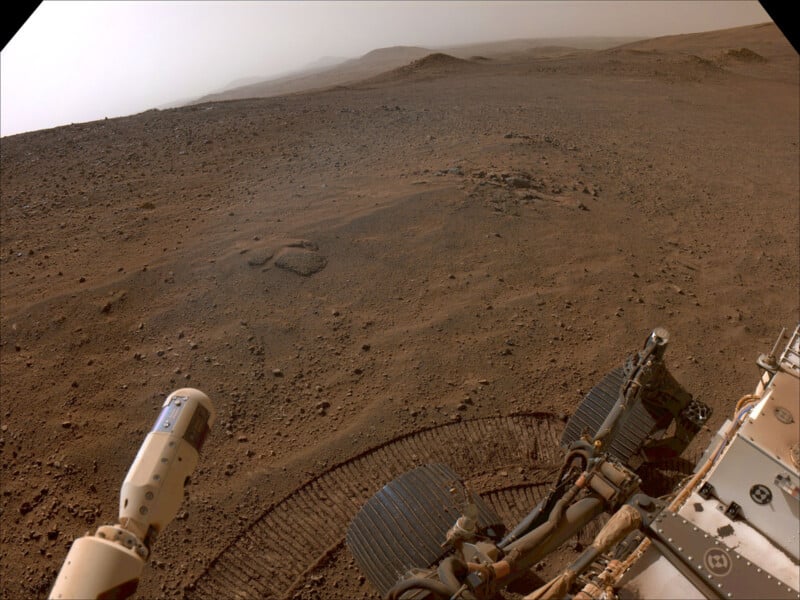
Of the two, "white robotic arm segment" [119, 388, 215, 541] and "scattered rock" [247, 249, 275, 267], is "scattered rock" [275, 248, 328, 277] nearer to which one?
"scattered rock" [247, 249, 275, 267]

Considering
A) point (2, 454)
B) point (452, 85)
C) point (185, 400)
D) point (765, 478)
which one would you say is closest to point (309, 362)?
point (2, 454)

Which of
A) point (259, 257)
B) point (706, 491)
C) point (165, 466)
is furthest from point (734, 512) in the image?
point (259, 257)

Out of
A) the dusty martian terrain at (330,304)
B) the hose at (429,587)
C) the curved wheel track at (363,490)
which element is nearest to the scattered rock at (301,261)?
the dusty martian terrain at (330,304)

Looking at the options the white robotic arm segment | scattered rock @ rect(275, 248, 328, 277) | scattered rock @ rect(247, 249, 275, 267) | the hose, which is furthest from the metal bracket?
scattered rock @ rect(247, 249, 275, 267)

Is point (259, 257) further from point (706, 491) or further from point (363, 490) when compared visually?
point (706, 491)

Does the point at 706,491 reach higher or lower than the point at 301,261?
lower

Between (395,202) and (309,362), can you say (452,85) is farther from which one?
(309,362)
